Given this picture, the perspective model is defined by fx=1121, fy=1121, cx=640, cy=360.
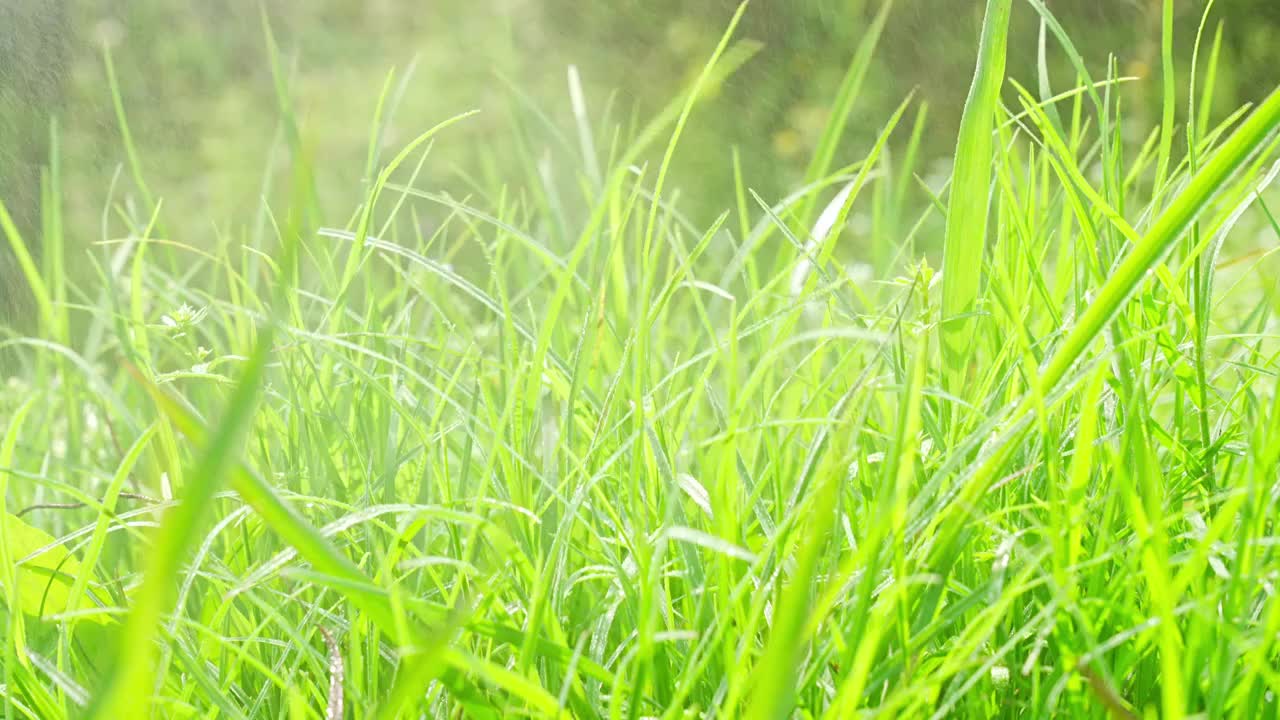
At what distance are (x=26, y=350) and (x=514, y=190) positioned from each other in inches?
72.9

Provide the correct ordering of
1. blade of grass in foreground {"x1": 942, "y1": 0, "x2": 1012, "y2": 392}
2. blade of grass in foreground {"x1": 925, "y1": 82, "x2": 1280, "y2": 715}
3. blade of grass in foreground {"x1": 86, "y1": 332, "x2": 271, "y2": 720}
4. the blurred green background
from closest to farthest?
blade of grass in foreground {"x1": 86, "y1": 332, "x2": 271, "y2": 720} → blade of grass in foreground {"x1": 925, "y1": 82, "x2": 1280, "y2": 715} → blade of grass in foreground {"x1": 942, "y1": 0, "x2": 1012, "y2": 392} → the blurred green background

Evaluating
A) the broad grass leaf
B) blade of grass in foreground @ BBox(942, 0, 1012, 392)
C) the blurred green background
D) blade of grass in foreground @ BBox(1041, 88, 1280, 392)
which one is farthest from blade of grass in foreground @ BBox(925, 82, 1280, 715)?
the blurred green background

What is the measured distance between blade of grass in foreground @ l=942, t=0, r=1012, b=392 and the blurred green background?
2.89 meters

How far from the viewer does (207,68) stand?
4207mm

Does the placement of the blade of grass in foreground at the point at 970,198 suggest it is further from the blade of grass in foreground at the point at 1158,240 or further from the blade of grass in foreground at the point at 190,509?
the blade of grass in foreground at the point at 190,509

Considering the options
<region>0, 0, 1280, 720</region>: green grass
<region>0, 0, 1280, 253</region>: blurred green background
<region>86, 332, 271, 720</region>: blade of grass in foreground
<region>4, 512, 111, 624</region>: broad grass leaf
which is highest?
<region>86, 332, 271, 720</region>: blade of grass in foreground

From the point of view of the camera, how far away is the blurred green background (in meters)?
3.77

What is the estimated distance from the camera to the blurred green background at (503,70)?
12.4 ft

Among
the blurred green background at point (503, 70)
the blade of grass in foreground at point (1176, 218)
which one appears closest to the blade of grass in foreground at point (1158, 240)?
the blade of grass in foreground at point (1176, 218)

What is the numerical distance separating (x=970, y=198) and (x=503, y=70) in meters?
3.38

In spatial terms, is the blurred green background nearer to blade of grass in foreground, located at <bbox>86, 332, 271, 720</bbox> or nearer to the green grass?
the green grass

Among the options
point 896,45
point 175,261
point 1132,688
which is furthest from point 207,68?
point 1132,688

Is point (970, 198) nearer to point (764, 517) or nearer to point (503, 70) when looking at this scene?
point (764, 517)

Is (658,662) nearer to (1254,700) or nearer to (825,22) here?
(1254,700)
